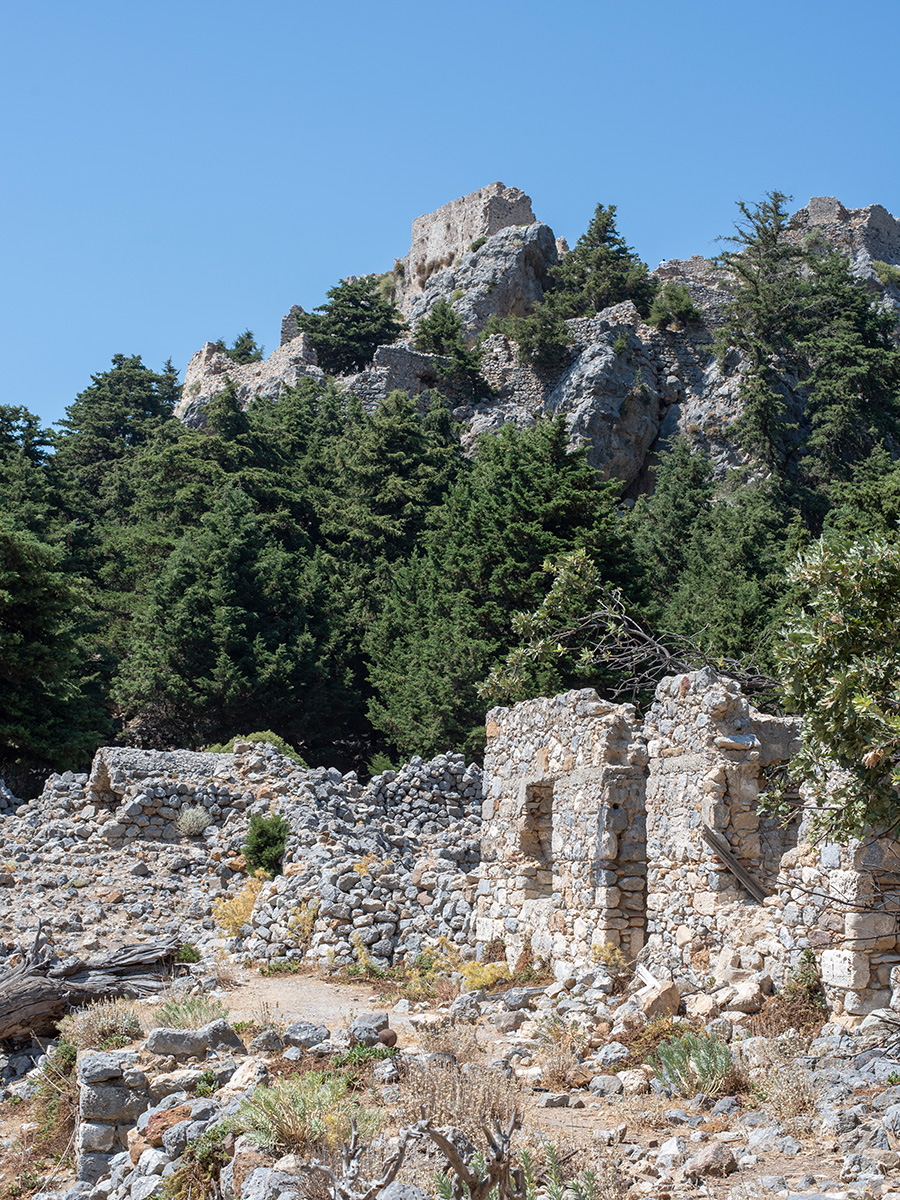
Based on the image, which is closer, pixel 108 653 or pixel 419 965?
pixel 419 965

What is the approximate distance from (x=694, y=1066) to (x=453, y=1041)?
164cm

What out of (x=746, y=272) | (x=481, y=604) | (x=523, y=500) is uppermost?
(x=746, y=272)

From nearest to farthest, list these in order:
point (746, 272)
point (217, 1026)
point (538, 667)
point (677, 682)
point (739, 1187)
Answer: point (739, 1187) → point (217, 1026) → point (677, 682) → point (538, 667) → point (746, 272)

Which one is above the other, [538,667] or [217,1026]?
[538,667]

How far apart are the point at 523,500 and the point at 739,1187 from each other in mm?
17199

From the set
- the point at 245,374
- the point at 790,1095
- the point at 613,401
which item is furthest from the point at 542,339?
the point at 790,1095

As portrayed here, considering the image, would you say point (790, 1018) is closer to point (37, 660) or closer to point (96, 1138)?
point (96, 1138)

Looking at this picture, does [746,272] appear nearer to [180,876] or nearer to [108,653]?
[108,653]

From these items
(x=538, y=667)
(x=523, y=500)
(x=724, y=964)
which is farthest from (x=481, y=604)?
(x=724, y=964)

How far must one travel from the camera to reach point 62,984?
9.48 m

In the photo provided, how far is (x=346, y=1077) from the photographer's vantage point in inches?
244

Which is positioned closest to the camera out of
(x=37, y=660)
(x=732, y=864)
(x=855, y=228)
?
(x=732, y=864)

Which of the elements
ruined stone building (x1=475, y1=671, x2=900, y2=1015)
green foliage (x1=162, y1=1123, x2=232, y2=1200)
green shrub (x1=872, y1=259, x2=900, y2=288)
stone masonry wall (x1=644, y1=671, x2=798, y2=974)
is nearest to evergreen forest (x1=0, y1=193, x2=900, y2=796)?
ruined stone building (x1=475, y1=671, x2=900, y2=1015)

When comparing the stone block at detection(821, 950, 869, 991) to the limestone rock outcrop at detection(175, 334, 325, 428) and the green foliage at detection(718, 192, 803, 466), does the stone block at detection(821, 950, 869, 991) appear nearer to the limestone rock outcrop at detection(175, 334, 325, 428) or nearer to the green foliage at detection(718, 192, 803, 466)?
the green foliage at detection(718, 192, 803, 466)
